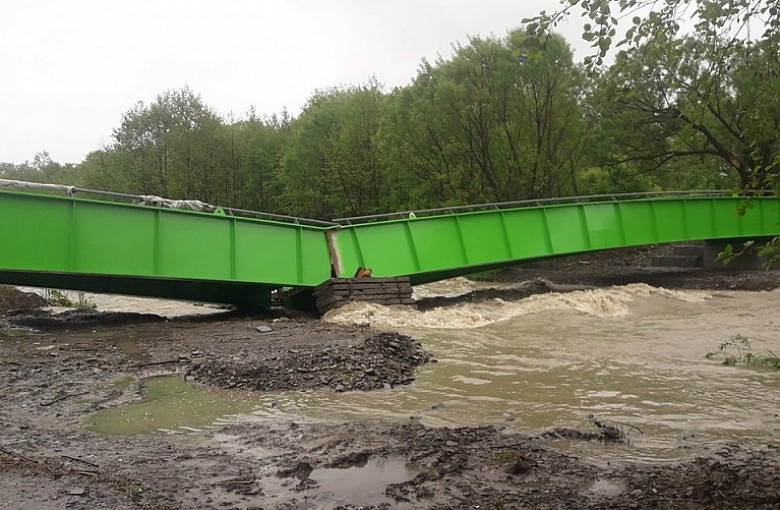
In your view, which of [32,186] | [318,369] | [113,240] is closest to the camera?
[318,369]

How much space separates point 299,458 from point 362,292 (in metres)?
10.9

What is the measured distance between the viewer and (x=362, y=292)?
1633 centimetres

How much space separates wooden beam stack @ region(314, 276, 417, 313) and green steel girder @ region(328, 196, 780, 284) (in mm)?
991

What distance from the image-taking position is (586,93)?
33000 millimetres

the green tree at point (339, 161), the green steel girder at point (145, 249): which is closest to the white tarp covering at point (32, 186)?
the green steel girder at point (145, 249)

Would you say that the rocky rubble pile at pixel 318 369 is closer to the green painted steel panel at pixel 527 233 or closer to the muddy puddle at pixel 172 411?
the muddy puddle at pixel 172 411

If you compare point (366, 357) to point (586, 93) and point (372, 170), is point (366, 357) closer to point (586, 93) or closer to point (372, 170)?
point (586, 93)

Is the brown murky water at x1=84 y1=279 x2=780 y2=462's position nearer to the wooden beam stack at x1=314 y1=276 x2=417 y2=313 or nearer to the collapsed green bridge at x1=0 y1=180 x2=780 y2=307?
the wooden beam stack at x1=314 y1=276 x2=417 y2=313

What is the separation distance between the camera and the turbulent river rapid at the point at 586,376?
6781 mm

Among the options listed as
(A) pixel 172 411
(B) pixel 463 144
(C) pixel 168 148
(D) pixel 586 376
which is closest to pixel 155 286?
(A) pixel 172 411

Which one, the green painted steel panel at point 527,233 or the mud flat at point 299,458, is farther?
the green painted steel panel at point 527,233

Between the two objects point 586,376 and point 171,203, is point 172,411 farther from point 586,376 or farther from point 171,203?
point 171,203

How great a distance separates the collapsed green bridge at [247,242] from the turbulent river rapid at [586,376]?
220 centimetres

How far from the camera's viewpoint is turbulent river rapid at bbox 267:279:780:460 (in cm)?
678
